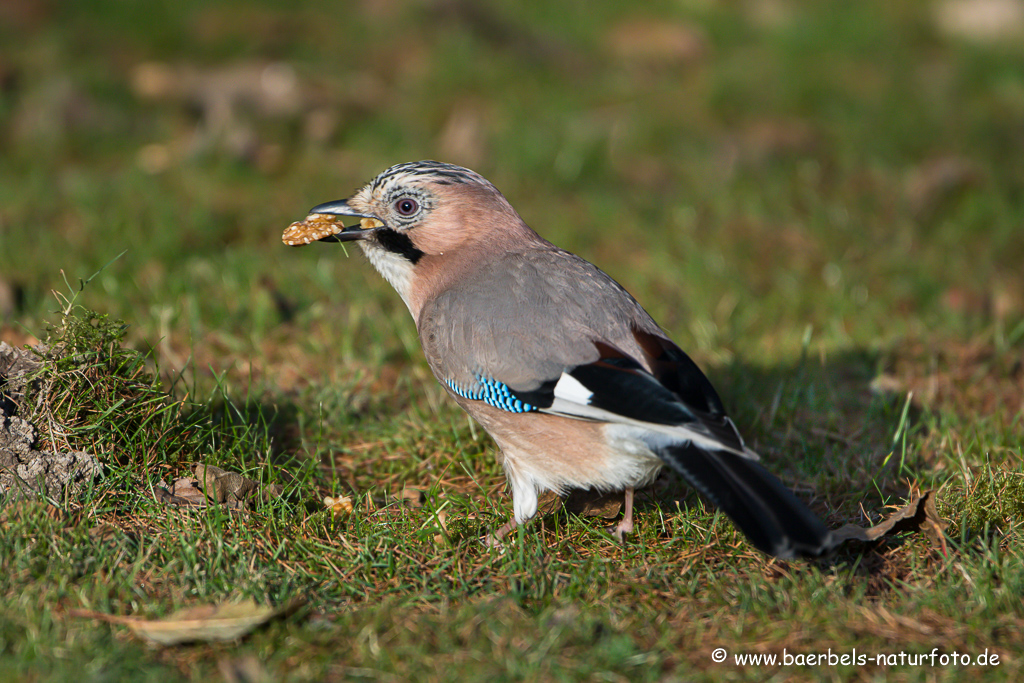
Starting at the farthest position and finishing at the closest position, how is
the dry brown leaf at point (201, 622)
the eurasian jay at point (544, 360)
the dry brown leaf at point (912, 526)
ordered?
1. the dry brown leaf at point (912, 526)
2. the eurasian jay at point (544, 360)
3. the dry brown leaf at point (201, 622)

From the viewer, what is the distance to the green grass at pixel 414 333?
2758 mm

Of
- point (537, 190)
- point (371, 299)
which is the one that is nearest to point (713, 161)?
point (537, 190)

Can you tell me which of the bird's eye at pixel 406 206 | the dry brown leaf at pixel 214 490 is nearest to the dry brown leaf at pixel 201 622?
the dry brown leaf at pixel 214 490

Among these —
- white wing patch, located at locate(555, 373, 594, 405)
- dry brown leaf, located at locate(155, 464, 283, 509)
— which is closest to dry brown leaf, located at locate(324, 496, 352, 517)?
dry brown leaf, located at locate(155, 464, 283, 509)

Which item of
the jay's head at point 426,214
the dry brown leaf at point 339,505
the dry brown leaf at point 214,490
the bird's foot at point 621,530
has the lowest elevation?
the dry brown leaf at point 339,505

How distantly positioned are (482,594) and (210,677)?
85 centimetres

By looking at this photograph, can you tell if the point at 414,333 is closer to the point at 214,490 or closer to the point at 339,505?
the point at 339,505

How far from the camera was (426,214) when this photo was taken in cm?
375

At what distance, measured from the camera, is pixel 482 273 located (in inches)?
140

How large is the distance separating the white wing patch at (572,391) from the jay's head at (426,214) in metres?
0.80

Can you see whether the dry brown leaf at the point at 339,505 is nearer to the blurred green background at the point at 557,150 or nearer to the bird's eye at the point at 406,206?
the bird's eye at the point at 406,206

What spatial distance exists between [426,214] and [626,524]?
1412mm

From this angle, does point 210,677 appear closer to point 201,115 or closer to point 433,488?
point 433,488

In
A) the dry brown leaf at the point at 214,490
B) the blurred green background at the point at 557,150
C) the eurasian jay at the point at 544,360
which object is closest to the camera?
the eurasian jay at the point at 544,360
